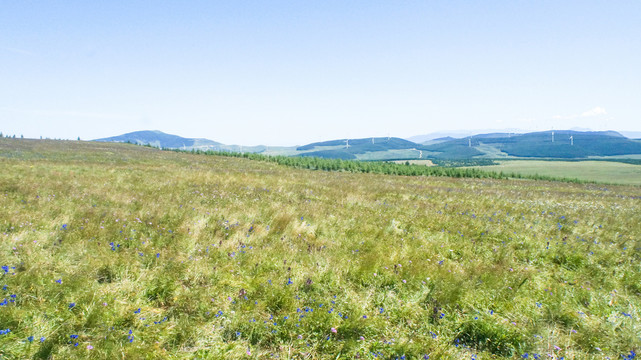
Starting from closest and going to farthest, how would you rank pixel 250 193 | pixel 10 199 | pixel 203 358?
1. pixel 203 358
2. pixel 10 199
3. pixel 250 193

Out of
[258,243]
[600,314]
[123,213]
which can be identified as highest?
[123,213]

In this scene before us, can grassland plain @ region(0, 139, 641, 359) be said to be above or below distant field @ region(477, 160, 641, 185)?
above

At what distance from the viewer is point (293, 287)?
4434 millimetres

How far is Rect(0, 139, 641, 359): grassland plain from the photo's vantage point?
3.37m

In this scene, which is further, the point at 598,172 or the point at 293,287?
the point at 598,172

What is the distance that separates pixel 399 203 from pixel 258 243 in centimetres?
704

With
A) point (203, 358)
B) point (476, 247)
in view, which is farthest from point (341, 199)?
point (203, 358)

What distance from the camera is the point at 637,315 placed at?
4332 millimetres

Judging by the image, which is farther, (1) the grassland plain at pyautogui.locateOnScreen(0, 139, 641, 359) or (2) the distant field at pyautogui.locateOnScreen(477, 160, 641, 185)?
(2) the distant field at pyautogui.locateOnScreen(477, 160, 641, 185)

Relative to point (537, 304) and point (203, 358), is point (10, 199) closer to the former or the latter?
point (203, 358)

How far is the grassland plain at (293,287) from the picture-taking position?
337 cm

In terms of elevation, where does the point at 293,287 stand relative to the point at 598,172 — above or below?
above

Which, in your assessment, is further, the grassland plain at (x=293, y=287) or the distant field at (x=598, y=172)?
the distant field at (x=598, y=172)

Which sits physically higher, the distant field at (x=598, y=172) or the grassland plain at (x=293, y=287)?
the grassland plain at (x=293, y=287)
